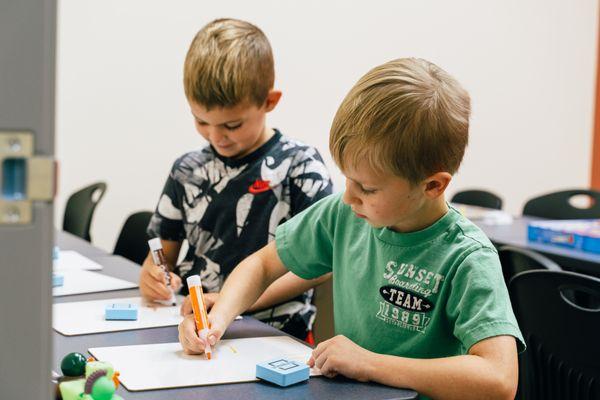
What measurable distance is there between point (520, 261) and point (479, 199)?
181cm

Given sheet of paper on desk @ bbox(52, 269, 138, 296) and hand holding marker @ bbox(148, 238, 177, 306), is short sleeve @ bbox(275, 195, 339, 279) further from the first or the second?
sheet of paper on desk @ bbox(52, 269, 138, 296)

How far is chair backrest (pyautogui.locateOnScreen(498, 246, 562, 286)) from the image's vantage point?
1.86 m

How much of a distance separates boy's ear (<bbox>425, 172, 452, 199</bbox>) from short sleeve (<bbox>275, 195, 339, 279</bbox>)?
0.24 metres

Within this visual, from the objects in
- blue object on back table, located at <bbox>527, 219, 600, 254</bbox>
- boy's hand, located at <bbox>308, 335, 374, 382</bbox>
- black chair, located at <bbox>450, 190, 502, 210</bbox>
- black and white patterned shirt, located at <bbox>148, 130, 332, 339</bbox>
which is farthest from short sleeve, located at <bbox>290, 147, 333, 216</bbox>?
black chair, located at <bbox>450, 190, 502, 210</bbox>

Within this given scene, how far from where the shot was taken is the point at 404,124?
42.2 inches

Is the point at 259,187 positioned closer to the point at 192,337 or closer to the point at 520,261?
the point at 192,337

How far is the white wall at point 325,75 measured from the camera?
3.85 metres

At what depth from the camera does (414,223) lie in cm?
118

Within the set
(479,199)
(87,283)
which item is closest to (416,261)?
(87,283)

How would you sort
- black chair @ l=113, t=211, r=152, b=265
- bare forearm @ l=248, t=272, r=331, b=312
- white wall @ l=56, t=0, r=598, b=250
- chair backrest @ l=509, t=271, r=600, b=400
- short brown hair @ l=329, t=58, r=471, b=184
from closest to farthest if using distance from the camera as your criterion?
short brown hair @ l=329, t=58, r=471, b=184 → chair backrest @ l=509, t=271, r=600, b=400 → bare forearm @ l=248, t=272, r=331, b=312 → black chair @ l=113, t=211, r=152, b=265 → white wall @ l=56, t=0, r=598, b=250

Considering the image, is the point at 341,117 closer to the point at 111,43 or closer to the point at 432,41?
the point at 111,43

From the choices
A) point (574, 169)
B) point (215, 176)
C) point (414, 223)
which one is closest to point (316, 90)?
point (574, 169)

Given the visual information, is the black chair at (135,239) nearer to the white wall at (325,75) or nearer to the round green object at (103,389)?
the white wall at (325,75)

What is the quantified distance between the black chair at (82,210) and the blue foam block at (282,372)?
2.12 metres
